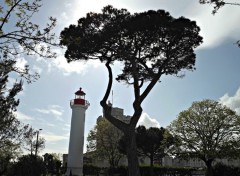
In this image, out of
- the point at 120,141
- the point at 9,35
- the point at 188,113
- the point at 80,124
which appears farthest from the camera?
the point at 120,141

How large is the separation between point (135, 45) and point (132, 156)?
7.73 m

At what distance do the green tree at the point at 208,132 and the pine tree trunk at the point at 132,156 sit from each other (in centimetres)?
1772

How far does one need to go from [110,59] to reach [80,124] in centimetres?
1476

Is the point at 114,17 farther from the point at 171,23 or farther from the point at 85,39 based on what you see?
the point at 171,23

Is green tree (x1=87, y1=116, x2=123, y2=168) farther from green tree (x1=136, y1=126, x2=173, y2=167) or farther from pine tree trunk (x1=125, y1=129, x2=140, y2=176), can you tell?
pine tree trunk (x1=125, y1=129, x2=140, y2=176)

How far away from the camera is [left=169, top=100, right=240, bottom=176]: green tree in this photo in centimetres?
3512

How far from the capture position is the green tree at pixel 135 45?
796 inches

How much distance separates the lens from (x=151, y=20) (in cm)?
2017

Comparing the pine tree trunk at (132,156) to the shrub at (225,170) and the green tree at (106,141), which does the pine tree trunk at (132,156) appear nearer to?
the shrub at (225,170)

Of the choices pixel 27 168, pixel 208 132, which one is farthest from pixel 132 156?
pixel 208 132

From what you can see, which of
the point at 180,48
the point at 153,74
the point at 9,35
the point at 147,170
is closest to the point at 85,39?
the point at 153,74

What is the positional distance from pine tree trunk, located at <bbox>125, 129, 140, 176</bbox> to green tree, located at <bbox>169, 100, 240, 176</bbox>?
1772 centimetres

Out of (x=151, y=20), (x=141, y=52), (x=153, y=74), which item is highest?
(x=151, y=20)

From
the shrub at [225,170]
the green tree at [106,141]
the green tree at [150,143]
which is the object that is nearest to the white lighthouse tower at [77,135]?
the green tree at [106,141]
